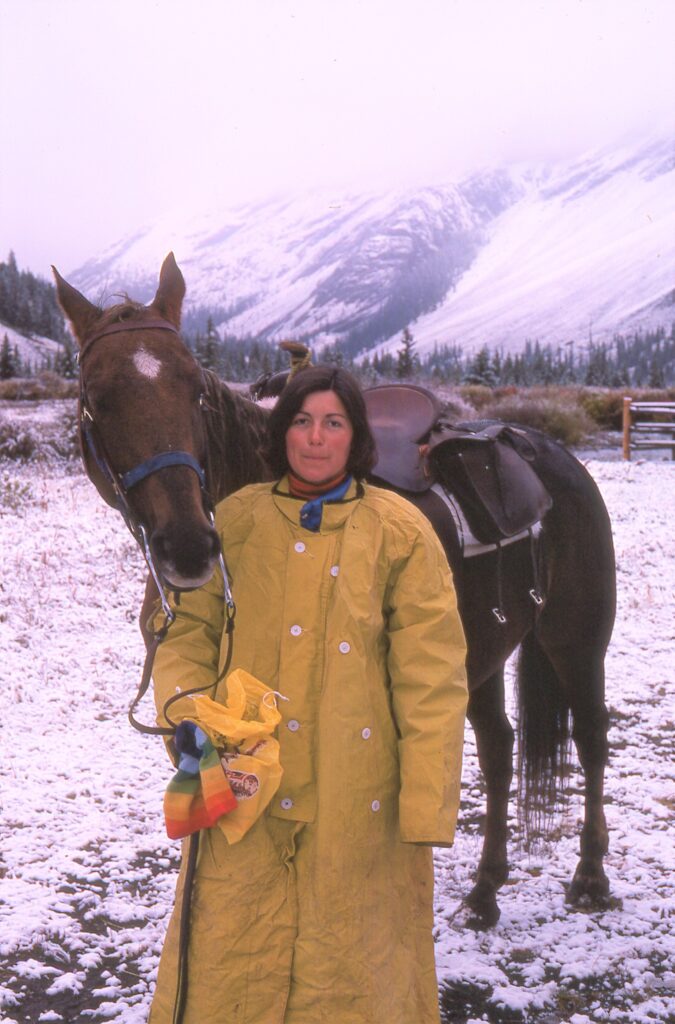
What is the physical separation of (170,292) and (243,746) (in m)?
1.28

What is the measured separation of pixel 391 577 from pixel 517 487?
1315mm

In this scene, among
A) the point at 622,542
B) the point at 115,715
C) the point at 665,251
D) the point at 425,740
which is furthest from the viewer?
the point at 665,251

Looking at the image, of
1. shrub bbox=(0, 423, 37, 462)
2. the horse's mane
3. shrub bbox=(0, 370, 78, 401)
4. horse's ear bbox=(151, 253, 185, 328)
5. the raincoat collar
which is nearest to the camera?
the raincoat collar

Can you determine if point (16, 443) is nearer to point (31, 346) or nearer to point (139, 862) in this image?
point (139, 862)

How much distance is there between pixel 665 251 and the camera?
560ft

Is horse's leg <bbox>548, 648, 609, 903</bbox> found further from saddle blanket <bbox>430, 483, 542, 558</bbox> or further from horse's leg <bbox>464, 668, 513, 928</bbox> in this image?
saddle blanket <bbox>430, 483, 542, 558</bbox>

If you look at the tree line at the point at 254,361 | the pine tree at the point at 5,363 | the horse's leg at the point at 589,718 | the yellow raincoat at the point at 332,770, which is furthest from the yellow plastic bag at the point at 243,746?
the pine tree at the point at 5,363

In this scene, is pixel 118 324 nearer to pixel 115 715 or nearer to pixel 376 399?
pixel 376 399

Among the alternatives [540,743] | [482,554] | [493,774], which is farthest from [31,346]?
[482,554]

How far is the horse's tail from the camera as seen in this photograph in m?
3.52

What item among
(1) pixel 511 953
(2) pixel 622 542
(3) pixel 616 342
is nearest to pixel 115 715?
(1) pixel 511 953

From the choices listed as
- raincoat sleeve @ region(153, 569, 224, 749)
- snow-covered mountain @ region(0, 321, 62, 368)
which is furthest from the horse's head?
snow-covered mountain @ region(0, 321, 62, 368)

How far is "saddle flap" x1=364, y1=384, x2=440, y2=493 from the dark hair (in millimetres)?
647

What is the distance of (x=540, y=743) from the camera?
139 inches
